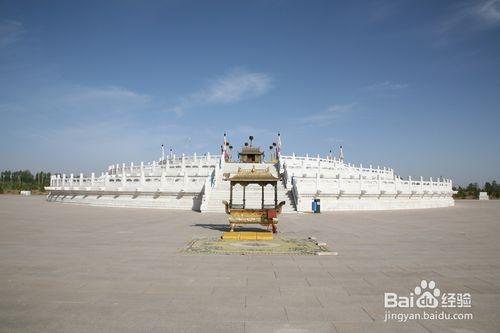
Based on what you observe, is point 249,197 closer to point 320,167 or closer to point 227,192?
point 227,192

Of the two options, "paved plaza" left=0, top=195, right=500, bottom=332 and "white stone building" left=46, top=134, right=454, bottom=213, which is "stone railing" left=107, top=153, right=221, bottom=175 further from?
"paved plaza" left=0, top=195, right=500, bottom=332

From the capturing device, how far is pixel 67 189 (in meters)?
33.3

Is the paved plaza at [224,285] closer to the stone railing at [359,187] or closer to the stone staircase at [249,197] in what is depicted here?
the stone staircase at [249,197]

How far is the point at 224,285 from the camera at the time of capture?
247 inches

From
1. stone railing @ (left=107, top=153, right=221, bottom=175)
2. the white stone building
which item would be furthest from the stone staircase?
stone railing @ (left=107, top=153, right=221, bottom=175)

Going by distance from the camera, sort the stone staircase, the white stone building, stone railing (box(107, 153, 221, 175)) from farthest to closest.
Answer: stone railing (box(107, 153, 221, 175)) < the white stone building < the stone staircase

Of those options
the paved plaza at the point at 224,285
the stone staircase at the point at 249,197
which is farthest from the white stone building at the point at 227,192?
the paved plaza at the point at 224,285

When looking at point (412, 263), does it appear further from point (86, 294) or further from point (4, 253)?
point (4, 253)

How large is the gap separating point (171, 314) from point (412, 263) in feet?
19.8

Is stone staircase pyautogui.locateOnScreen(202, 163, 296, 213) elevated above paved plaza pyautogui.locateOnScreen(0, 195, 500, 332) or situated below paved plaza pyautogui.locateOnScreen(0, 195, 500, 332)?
above

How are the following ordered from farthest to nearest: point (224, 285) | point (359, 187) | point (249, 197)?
point (359, 187), point (249, 197), point (224, 285)

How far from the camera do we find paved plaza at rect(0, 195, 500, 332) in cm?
454

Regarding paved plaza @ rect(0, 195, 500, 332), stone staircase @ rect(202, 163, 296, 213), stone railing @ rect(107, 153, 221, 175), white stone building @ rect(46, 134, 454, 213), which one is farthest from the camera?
stone railing @ rect(107, 153, 221, 175)

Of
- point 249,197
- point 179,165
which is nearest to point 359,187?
point 249,197
